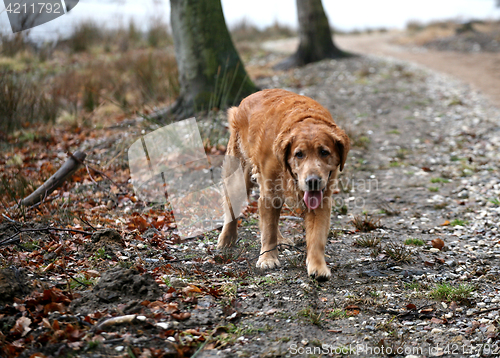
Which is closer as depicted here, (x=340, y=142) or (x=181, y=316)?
(x=181, y=316)

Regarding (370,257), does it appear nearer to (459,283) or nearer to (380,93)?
(459,283)

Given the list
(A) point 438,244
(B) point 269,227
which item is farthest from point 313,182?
(A) point 438,244

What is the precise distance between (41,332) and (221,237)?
2194mm

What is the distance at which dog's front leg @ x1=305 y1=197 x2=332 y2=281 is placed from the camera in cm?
381

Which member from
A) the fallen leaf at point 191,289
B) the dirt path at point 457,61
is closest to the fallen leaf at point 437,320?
the fallen leaf at point 191,289

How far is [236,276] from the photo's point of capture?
157 inches

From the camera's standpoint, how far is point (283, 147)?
149 inches

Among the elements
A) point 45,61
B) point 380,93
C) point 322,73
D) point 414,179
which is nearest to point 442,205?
point 414,179

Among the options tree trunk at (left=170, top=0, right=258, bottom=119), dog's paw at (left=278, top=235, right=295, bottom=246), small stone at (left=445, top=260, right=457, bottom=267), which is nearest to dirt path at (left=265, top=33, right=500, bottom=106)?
tree trunk at (left=170, top=0, right=258, bottom=119)

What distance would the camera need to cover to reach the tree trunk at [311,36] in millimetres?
14445

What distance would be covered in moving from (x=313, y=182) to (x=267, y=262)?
1.06m

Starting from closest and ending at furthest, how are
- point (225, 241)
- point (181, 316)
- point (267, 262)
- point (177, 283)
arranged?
point (181, 316) → point (177, 283) → point (267, 262) → point (225, 241)

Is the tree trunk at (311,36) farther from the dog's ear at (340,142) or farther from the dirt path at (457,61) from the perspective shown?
the dog's ear at (340,142)

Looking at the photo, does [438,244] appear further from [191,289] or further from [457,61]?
[457,61]
